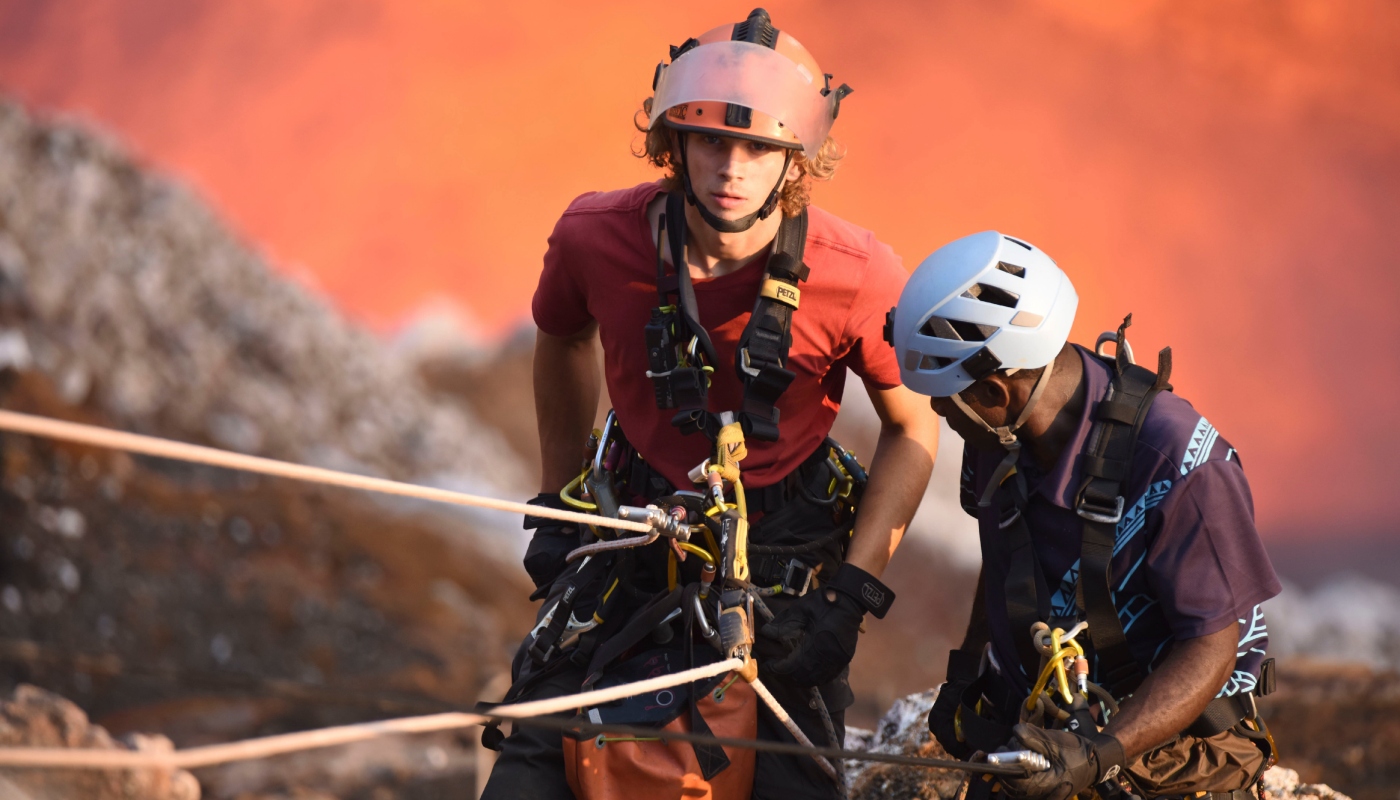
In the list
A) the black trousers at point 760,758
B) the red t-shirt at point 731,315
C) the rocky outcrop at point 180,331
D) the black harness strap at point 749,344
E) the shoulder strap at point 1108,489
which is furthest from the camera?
the rocky outcrop at point 180,331

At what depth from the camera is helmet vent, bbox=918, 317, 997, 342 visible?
2.79 meters

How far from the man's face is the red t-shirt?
0.20 meters

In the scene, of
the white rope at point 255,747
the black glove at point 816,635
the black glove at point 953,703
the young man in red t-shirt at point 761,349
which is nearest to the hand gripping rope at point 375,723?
the white rope at point 255,747

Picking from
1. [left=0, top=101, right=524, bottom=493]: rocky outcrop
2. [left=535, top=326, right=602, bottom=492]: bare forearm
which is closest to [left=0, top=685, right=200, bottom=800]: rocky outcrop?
[left=535, top=326, right=602, bottom=492]: bare forearm

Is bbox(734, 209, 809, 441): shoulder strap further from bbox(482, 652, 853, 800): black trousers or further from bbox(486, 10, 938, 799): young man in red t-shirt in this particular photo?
bbox(482, 652, 853, 800): black trousers

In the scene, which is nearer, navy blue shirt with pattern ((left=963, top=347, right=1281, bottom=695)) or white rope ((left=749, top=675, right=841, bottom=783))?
navy blue shirt with pattern ((left=963, top=347, right=1281, bottom=695))

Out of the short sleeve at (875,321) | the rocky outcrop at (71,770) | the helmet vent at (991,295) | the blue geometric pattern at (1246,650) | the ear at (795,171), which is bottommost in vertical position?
the rocky outcrop at (71,770)

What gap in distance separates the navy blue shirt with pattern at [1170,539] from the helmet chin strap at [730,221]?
3.11 feet

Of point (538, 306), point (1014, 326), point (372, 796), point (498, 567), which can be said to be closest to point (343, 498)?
point (498, 567)

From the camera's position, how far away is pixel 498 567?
12812mm

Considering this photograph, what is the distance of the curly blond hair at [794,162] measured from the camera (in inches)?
135

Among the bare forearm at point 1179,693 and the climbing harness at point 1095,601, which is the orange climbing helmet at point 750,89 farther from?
the bare forearm at point 1179,693

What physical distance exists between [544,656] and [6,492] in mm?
9789

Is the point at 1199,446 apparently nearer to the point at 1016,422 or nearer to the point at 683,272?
the point at 1016,422
